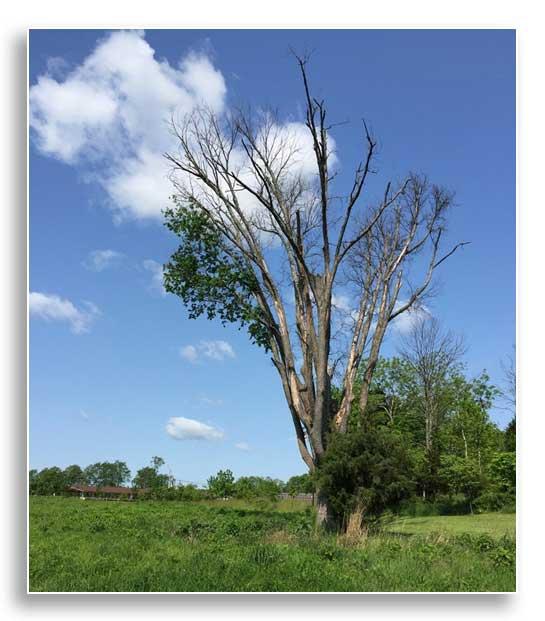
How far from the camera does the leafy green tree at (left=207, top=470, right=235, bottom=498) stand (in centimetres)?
2300

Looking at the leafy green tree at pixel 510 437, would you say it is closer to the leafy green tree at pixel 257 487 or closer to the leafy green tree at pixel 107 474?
the leafy green tree at pixel 257 487

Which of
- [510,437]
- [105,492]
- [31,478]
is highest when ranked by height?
[31,478]

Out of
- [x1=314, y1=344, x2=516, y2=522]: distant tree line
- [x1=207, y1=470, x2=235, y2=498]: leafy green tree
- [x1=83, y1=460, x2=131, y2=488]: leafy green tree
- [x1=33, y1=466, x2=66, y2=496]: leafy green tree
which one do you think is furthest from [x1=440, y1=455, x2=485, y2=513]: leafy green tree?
[x1=33, y1=466, x2=66, y2=496]: leafy green tree

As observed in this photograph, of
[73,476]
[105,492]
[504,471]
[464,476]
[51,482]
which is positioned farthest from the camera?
[105,492]

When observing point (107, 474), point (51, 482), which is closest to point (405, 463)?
point (51, 482)

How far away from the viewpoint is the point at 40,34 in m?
6.60

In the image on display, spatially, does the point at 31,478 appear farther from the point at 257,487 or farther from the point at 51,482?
the point at 257,487

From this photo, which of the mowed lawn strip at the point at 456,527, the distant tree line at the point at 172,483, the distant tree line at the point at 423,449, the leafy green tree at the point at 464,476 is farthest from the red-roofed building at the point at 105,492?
the mowed lawn strip at the point at 456,527

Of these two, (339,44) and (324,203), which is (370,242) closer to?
(324,203)

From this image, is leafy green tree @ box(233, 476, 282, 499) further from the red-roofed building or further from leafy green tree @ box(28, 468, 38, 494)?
leafy green tree @ box(28, 468, 38, 494)

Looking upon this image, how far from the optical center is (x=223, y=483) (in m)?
23.1
